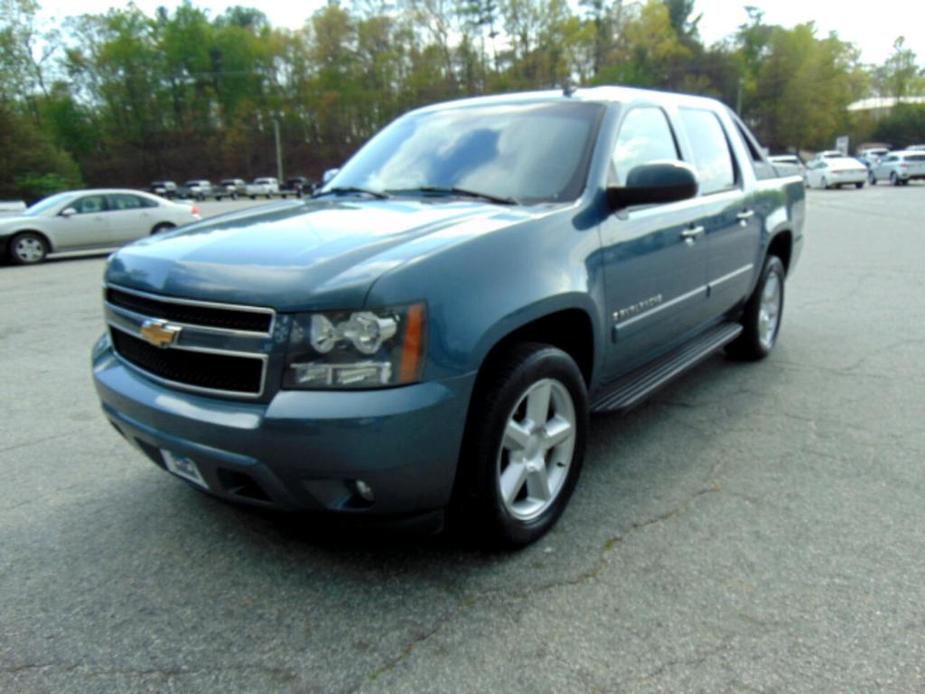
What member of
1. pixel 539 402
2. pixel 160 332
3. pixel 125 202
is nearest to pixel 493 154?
pixel 539 402

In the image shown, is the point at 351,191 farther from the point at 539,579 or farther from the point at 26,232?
the point at 26,232

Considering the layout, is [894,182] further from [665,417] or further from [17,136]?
[17,136]

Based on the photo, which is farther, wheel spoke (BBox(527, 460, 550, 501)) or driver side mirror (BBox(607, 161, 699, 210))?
driver side mirror (BBox(607, 161, 699, 210))

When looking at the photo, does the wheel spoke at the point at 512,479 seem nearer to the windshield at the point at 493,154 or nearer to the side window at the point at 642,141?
the windshield at the point at 493,154

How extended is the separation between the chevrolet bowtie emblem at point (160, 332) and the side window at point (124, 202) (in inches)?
550

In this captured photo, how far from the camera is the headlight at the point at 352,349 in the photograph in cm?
223

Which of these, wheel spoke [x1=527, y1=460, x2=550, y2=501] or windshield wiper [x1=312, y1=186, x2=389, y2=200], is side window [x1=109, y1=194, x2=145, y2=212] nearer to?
windshield wiper [x1=312, y1=186, x2=389, y2=200]

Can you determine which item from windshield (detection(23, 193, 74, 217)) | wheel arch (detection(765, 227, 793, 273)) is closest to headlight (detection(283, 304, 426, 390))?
wheel arch (detection(765, 227, 793, 273))

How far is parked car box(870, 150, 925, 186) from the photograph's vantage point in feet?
110

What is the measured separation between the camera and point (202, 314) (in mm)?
2420

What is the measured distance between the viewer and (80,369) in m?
5.61

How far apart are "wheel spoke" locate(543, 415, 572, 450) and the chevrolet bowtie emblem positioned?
55.6 inches

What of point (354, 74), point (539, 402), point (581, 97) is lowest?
point (539, 402)

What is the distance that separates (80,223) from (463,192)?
1357 centimetres
